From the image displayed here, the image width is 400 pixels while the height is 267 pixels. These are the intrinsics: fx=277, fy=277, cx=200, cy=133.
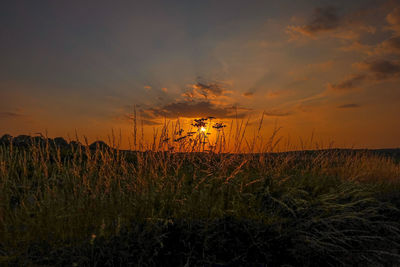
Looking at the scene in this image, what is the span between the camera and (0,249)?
3209 millimetres

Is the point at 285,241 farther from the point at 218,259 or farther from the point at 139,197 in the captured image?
the point at 139,197

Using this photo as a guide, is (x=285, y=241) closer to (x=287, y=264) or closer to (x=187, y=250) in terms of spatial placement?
(x=287, y=264)

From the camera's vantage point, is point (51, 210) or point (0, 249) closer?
point (0, 249)

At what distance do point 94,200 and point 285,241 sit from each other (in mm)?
2581

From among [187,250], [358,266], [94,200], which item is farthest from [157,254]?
[358,266]

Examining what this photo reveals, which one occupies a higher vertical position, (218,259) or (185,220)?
(185,220)

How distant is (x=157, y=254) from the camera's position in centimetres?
294

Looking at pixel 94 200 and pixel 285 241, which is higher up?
pixel 94 200

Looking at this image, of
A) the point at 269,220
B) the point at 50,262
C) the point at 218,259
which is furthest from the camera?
the point at 269,220

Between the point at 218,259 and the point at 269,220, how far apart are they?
3.19ft

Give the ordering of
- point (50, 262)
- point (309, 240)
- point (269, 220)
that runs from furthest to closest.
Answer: point (269, 220) < point (309, 240) < point (50, 262)

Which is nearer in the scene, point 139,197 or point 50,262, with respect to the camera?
point 50,262

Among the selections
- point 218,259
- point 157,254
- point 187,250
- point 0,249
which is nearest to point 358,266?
point 218,259

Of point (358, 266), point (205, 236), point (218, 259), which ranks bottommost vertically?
point (358, 266)
